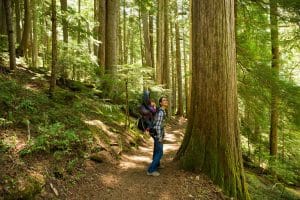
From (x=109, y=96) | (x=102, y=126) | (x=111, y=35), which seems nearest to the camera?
(x=102, y=126)

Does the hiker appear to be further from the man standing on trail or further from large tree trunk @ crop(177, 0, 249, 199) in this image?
large tree trunk @ crop(177, 0, 249, 199)

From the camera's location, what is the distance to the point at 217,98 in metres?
5.91

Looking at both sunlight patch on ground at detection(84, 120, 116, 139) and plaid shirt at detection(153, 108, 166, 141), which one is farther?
sunlight patch on ground at detection(84, 120, 116, 139)

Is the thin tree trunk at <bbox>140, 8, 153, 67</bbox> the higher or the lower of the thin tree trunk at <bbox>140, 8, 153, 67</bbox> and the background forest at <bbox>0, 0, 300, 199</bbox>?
the higher

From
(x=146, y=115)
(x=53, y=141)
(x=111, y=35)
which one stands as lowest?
(x=53, y=141)

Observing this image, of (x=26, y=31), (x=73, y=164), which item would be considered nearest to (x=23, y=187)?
(x=73, y=164)

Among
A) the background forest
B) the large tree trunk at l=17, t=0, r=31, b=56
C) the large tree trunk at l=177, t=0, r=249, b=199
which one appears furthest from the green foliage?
the large tree trunk at l=17, t=0, r=31, b=56

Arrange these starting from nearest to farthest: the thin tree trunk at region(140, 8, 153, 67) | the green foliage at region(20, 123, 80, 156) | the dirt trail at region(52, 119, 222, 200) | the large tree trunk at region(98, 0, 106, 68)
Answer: the dirt trail at region(52, 119, 222, 200) < the green foliage at region(20, 123, 80, 156) < the large tree trunk at region(98, 0, 106, 68) < the thin tree trunk at region(140, 8, 153, 67)

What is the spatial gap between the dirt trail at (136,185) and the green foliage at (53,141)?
0.61 metres

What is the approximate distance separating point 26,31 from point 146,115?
9.19 m

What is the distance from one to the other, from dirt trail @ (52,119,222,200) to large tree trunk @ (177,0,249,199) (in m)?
0.36

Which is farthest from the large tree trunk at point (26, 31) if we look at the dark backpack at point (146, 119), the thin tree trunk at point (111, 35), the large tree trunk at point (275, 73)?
the large tree trunk at point (275, 73)

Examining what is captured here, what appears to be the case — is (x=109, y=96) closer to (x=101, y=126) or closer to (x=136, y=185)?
(x=101, y=126)

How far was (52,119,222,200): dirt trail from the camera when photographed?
5.41 meters
